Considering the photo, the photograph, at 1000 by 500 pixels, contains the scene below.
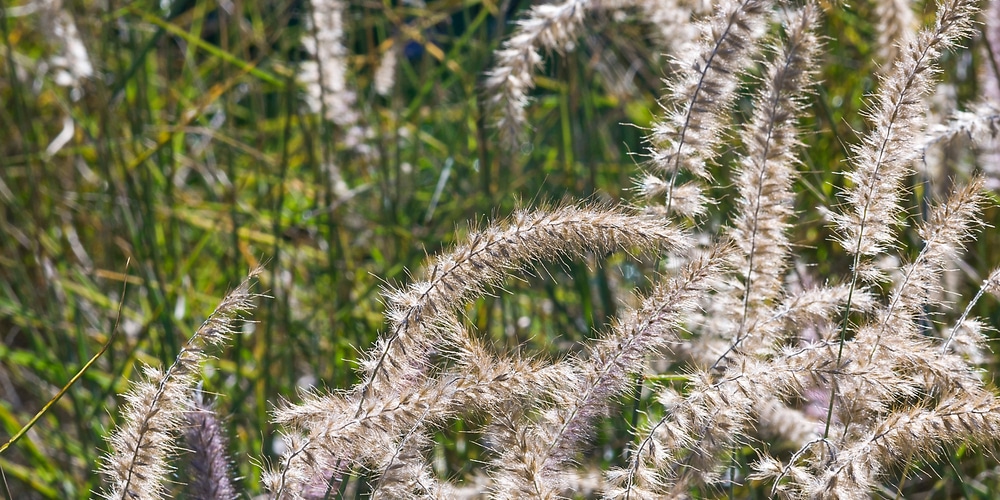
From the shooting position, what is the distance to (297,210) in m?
1.75

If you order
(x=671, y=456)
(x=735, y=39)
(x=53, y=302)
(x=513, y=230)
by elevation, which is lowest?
(x=53, y=302)

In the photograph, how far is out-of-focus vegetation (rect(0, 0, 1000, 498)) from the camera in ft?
4.66

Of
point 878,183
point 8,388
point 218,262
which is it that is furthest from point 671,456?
point 8,388

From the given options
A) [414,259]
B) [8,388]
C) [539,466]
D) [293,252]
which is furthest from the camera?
[8,388]

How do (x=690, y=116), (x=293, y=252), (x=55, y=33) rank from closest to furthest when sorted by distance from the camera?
(x=690, y=116), (x=55, y=33), (x=293, y=252)

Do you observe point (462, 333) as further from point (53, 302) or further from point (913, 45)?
point (53, 302)

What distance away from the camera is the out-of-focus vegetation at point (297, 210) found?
142 centimetres

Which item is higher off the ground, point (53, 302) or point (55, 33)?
point (55, 33)

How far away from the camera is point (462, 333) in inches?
26.3

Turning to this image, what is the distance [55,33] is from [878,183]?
1.27 m

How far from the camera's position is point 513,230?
642 millimetres

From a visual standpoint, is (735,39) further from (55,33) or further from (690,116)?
(55,33)

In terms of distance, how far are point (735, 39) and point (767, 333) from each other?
0.72 feet

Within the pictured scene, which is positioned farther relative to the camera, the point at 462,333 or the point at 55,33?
the point at 55,33
